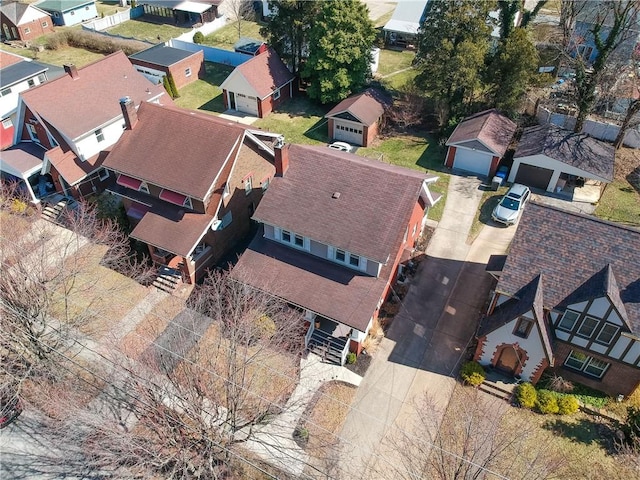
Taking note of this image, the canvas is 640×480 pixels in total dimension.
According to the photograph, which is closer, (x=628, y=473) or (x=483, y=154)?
(x=628, y=473)

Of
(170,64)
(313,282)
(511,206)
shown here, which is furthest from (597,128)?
(170,64)

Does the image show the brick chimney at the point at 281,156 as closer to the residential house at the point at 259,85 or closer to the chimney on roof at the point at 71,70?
the chimney on roof at the point at 71,70

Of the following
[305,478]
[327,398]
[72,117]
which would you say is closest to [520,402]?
[327,398]

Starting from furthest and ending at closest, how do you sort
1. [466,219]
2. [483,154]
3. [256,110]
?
[256,110] → [483,154] → [466,219]

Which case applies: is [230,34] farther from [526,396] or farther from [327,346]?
[526,396]

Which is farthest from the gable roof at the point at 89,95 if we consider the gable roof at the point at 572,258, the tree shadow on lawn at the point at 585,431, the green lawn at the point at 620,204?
the green lawn at the point at 620,204

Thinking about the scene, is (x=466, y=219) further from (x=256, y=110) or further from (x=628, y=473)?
(x=256, y=110)

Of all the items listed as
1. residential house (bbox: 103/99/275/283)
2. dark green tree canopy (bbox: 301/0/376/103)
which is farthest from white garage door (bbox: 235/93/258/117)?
residential house (bbox: 103/99/275/283)
